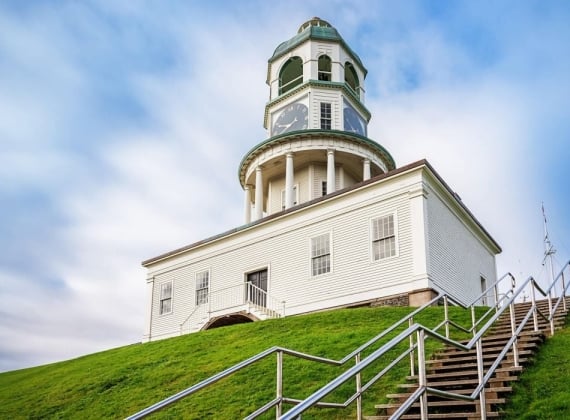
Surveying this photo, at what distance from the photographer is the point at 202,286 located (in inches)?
998

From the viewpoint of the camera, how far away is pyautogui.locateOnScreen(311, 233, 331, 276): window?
2103 cm

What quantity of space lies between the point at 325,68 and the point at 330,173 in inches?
316

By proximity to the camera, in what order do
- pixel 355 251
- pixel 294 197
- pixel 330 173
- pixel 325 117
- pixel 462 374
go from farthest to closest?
pixel 325 117, pixel 294 197, pixel 330 173, pixel 355 251, pixel 462 374

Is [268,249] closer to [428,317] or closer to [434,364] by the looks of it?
[428,317]

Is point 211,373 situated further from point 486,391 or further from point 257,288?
point 257,288

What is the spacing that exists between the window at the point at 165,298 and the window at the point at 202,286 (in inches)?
72.0

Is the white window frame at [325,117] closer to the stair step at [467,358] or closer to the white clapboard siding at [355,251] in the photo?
the white clapboard siding at [355,251]

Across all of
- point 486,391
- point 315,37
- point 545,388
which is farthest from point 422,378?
point 315,37

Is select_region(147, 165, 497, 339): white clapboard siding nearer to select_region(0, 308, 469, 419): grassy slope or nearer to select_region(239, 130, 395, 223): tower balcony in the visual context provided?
select_region(0, 308, 469, 419): grassy slope

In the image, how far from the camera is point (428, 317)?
1507cm

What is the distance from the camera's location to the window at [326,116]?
3028cm

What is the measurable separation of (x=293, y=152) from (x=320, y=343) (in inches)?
629

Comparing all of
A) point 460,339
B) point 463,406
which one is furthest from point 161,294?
point 463,406

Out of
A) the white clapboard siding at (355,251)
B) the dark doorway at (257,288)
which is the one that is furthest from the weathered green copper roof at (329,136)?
the dark doorway at (257,288)
